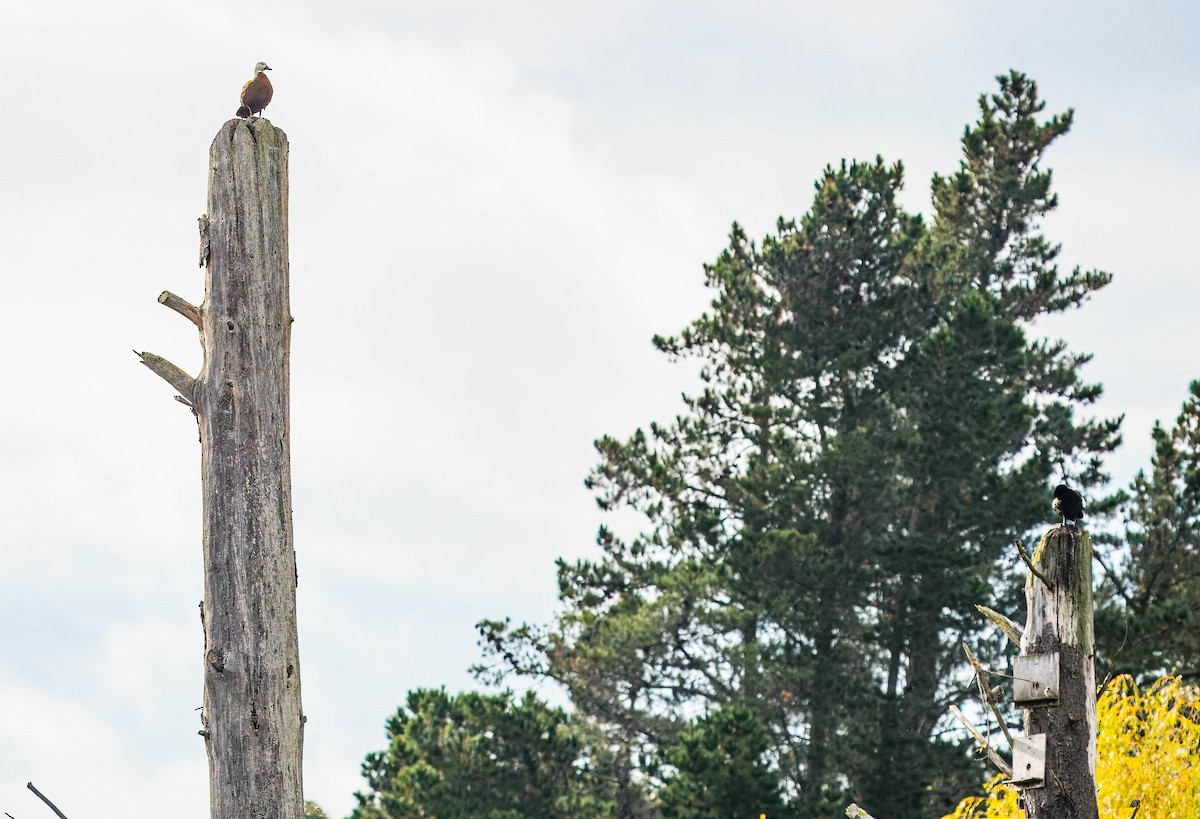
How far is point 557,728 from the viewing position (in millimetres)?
24703

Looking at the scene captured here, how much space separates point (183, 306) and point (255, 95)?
0.94 meters

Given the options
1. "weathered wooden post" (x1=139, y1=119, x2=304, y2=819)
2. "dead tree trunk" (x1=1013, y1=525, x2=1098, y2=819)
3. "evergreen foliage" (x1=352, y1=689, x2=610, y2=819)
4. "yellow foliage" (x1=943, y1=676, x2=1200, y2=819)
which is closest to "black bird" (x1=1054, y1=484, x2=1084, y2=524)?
"dead tree trunk" (x1=1013, y1=525, x2=1098, y2=819)

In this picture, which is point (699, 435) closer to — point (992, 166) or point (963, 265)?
point (963, 265)

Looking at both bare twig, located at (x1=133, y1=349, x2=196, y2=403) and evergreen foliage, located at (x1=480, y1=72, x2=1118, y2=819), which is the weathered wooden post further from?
evergreen foliage, located at (x1=480, y1=72, x2=1118, y2=819)

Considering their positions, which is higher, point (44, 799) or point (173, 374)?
point (173, 374)

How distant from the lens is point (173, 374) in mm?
6148

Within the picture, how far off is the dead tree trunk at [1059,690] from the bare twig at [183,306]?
4635 millimetres

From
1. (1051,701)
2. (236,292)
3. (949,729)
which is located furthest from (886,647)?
(236,292)

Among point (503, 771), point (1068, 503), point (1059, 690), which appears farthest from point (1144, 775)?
point (503, 771)

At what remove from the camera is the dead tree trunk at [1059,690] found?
334 inches

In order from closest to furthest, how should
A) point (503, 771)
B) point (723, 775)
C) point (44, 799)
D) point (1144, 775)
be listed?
point (44, 799) → point (1144, 775) → point (723, 775) → point (503, 771)

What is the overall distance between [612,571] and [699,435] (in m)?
2.81

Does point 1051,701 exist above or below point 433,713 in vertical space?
below

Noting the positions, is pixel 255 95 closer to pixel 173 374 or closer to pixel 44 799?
pixel 173 374
